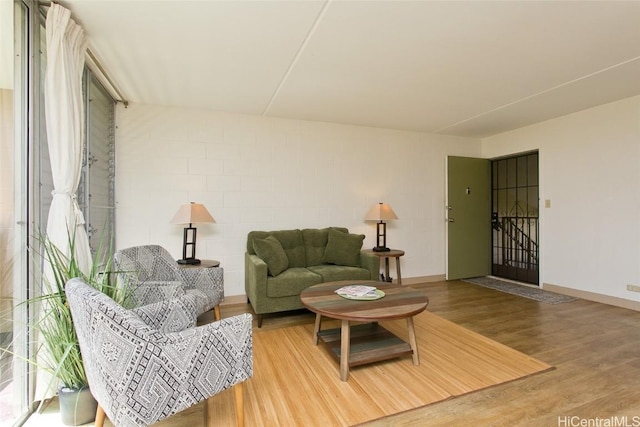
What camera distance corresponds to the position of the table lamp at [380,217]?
4062mm

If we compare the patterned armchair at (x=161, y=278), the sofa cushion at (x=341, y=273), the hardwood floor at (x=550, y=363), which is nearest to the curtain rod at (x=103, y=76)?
the patterned armchair at (x=161, y=278)

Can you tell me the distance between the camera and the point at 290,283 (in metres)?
2.98

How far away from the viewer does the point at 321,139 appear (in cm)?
420

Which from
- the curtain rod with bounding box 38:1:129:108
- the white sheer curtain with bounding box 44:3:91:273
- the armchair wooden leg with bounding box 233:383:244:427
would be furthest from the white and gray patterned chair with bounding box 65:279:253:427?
the curtain rod with bounding box 38:1:129:108

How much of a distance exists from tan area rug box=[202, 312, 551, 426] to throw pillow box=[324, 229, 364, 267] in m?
1.09

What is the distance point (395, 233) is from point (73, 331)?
12.9 ft

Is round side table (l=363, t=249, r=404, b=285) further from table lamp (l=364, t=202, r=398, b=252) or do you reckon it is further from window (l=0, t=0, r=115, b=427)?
window (l=0, t=0, r=115, b=427)

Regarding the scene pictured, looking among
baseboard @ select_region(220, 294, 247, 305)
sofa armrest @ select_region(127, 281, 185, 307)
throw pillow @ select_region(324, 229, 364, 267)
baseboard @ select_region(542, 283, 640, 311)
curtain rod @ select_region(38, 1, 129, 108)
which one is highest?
curtain rod @ select_region(38, 1, 129, 108)

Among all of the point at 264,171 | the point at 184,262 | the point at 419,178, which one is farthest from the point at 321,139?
the point at 184,262

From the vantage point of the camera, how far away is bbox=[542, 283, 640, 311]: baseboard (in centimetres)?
335

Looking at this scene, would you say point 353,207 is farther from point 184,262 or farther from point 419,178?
point 184,262

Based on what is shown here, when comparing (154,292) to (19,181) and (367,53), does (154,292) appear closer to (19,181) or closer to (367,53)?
(19,181)

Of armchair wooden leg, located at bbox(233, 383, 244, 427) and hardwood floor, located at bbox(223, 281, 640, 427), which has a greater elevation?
armchair wooden leg, located at bbox(233, 383, 244, 427)

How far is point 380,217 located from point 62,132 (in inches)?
130
